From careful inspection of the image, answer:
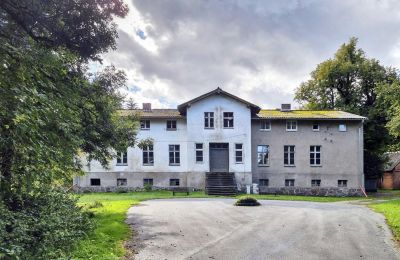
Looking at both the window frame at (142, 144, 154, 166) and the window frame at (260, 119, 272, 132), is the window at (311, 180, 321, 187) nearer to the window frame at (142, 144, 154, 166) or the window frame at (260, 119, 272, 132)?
the window frame at (260, 119, 272, 132)

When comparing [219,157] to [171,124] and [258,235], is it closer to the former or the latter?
[171,124]

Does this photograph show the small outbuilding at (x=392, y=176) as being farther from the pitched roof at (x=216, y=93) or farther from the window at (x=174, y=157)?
the window at (x=174, y=157)

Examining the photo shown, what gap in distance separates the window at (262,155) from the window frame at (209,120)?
4.93 m

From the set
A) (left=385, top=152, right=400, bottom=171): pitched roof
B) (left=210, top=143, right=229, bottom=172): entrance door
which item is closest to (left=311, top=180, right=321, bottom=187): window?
(left=210, top=143, right=229, bottom=172): entrance door

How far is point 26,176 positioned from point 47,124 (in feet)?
2.57

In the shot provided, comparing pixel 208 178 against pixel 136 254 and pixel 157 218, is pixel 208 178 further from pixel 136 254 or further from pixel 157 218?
pixel 136 254

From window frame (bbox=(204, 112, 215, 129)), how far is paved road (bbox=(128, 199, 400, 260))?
51.3 feet

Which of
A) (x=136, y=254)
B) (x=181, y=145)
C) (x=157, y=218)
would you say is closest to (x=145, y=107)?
(x=181, y=145)

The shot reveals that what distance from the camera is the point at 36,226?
21.8 feet

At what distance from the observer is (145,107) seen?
36688mm

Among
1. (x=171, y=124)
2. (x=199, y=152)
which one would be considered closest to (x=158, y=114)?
(x=171, y=124)

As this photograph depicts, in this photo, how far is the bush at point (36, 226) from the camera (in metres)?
5.54

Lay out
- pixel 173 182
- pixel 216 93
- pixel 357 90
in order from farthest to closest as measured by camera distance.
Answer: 1. pixel 357 90
2. pixel 173 182
3. pixel 216 93

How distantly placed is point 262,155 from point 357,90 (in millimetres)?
18260
